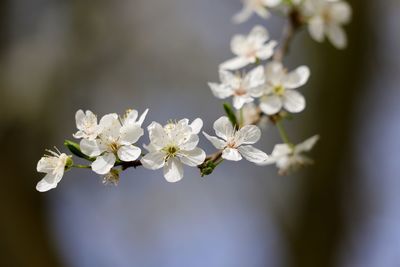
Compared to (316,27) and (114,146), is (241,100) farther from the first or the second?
(316,27)

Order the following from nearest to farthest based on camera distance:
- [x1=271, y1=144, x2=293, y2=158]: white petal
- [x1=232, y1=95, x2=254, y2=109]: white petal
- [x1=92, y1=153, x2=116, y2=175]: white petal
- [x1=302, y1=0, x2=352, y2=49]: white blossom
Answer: [x1=92, y1=153, x2=116, y2=175]: white petal < [x1=232, y1=95, x2=254, y2=109]: white petal < [x1=271, y1=144, x2=293, y2=158]: white petal < [x1=302, y1=0, x2=352, y2=49]: white blossom

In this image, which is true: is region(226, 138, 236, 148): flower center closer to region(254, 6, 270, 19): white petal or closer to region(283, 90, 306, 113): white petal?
region(283, 90, 306, 113): white petal

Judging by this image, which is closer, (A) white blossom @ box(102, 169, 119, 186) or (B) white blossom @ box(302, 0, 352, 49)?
(A) white blossom @ box(102, 169, 119, 186)

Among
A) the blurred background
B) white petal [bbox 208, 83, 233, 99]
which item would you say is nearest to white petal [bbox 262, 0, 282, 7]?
white petal [bbox 208, 83, 233, 99]

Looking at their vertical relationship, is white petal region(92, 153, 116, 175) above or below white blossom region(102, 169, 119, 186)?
above

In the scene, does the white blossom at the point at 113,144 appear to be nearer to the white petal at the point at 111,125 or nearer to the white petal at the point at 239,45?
the white petal at the point at 111,125

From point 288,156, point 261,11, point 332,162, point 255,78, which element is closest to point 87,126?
point 255,78
